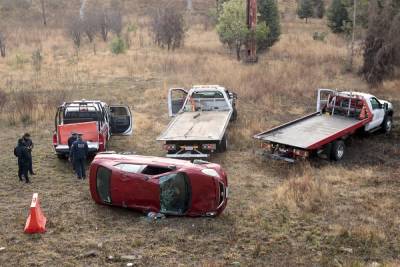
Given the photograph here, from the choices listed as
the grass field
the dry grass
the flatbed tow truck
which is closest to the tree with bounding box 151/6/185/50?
the grass field

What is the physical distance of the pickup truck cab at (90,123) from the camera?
44.9 ft

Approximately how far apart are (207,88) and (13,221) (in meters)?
8.96

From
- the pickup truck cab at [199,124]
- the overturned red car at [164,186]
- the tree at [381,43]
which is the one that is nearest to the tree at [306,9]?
the tree at [381,43]

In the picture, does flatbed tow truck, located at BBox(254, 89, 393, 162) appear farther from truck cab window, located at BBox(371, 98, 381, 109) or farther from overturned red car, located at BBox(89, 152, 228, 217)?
overturned red car, located at BBox(89, 152, 228, 217)

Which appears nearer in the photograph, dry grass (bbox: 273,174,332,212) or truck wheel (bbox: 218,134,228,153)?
dry grass (bbox: 273,174,332,212)

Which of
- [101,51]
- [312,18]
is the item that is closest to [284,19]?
[312,18]

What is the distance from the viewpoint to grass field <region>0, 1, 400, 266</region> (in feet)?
28.3

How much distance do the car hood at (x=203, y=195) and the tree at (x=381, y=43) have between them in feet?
53.9

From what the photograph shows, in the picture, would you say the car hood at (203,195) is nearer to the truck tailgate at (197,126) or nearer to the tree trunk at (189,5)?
the truck tailgate at (197,126)

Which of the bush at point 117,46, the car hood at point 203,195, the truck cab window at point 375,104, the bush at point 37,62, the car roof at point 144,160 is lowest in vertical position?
the car hood at point 203,195

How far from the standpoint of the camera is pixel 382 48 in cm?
2325

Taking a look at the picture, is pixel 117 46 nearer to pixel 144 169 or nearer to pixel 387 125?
pixel 387 125

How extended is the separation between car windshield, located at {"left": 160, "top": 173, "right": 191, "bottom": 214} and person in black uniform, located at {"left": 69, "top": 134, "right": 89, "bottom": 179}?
3.27m

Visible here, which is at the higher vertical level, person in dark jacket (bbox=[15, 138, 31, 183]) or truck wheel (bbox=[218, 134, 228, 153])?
person in dark jacket (bbox=[15, 138, 31, 183])
